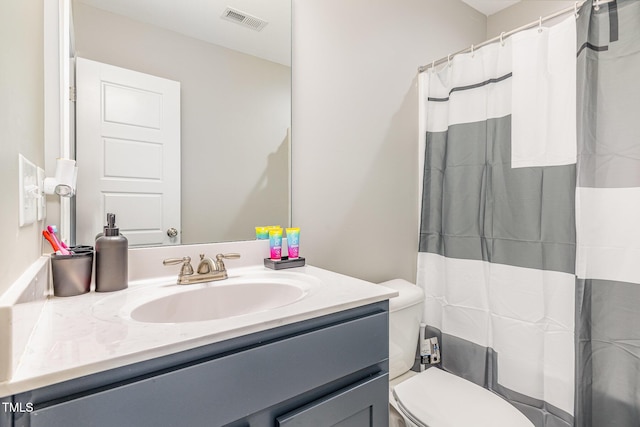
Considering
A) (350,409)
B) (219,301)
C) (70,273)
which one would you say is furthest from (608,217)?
(70,273)

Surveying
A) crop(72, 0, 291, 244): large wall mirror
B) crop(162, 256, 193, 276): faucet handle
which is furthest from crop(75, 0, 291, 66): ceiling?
crop(162, 256, 193, 276): faucet handle

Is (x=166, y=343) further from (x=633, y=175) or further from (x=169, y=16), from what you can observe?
(x=633, y=175)

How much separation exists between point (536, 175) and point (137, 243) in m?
1.58

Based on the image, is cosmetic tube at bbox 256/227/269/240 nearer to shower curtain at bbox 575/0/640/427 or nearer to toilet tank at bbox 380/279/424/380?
toilet tank at bbox 380/279/424/380

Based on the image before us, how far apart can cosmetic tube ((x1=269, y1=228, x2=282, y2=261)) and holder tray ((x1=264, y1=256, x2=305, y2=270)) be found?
0.02 metres

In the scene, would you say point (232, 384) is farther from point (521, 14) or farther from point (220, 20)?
point (521, 14)

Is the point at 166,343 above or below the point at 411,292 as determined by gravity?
above

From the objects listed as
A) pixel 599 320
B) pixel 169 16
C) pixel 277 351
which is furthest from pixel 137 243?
pixel 599 320

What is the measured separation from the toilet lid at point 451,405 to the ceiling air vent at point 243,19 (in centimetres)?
156

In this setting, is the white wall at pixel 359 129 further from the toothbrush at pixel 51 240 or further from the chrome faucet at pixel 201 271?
the toothbrush at pixel 51 240

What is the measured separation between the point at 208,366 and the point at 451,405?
95cm

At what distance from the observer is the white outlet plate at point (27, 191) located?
2.07ft

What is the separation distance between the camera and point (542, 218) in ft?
4.49

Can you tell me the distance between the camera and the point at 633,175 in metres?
1.14
